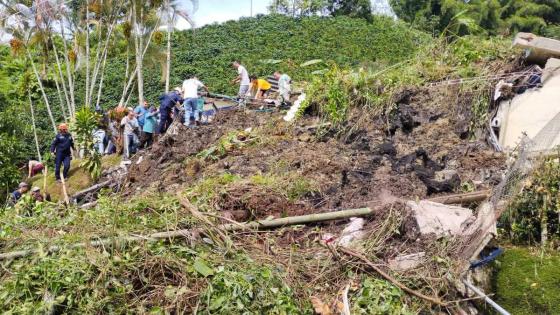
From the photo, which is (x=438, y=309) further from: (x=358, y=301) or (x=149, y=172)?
(x=149, y=172)

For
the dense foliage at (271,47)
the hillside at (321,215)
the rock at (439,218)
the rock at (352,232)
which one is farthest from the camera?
the dense foliage at (271,47)

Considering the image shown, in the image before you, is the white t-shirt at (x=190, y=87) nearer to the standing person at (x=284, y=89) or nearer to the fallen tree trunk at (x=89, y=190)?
the standing person at (x=284, y=89)

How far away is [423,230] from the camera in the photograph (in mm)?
6598

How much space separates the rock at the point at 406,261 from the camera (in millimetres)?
6293

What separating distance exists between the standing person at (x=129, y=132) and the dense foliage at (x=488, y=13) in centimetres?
2871

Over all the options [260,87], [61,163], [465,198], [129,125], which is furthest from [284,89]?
[465,198]

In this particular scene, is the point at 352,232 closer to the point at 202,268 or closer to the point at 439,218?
the point at 439,218

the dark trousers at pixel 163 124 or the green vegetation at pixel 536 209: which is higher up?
the green vegetation at pixel 536 209

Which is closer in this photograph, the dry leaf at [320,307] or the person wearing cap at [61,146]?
the dry leaf at [320,307]

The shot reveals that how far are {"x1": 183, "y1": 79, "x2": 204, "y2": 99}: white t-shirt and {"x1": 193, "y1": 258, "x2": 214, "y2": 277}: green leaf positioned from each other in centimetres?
759

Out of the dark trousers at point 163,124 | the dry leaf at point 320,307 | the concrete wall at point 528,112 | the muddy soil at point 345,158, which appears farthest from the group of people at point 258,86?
the dry leaf at point 320,307

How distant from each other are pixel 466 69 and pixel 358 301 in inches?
269

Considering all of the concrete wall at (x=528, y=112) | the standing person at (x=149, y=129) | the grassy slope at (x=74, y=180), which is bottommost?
the grassy slope at (x=74, y=180)

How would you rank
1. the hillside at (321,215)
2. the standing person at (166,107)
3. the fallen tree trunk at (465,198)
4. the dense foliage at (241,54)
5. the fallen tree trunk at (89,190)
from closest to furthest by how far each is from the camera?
the hillside at (321,215)
the fallen tree trunk at (465,198)
the fallen tree trunk at (89,190)
the standing person at (166,107)
the dense foliage at (241,54)
